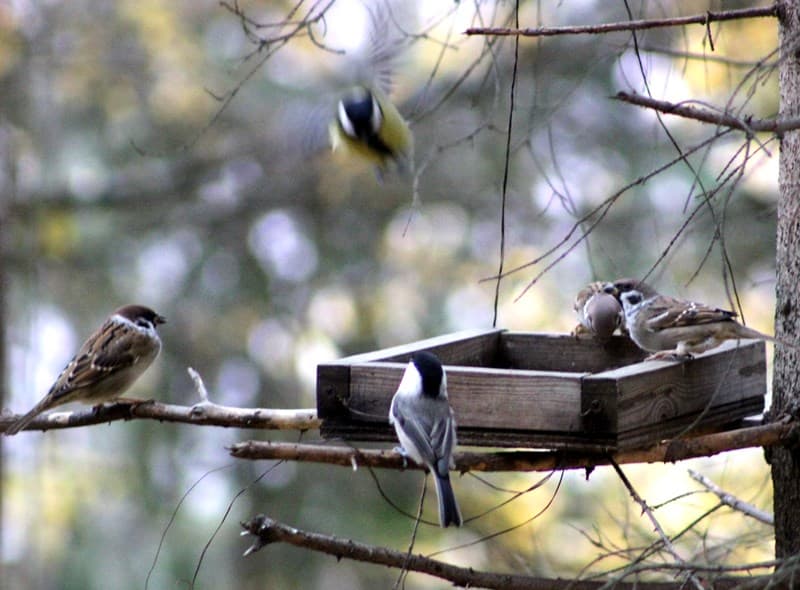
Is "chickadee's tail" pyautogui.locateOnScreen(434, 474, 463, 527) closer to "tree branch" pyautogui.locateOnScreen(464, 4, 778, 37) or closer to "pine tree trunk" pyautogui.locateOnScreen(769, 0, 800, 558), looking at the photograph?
"pine tree trunk" pyautogui.locateOnScreen(769, 0, 800, 558)

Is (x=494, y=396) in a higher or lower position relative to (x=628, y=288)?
lower

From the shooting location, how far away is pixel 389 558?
3.25m

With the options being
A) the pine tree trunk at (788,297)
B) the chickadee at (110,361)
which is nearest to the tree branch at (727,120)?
the pine tree trunk at (788,297)

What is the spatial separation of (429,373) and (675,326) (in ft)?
3.76

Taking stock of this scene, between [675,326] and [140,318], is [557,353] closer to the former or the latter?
[675,326]

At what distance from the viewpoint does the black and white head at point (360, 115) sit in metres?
6.07

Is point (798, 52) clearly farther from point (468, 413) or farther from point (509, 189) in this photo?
point (509, 189)

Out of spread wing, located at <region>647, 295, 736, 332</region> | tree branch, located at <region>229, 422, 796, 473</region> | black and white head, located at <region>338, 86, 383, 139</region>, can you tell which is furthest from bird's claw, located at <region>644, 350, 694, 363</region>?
black and white head, located at <region>338, 86, 383, 139</region>

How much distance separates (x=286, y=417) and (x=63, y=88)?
716 cm

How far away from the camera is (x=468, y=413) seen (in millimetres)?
3592

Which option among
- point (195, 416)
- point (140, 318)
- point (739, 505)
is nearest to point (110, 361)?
point (140, 318)

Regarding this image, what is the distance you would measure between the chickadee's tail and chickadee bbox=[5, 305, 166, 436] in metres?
2.28

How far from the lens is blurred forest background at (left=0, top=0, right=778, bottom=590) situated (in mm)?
9160

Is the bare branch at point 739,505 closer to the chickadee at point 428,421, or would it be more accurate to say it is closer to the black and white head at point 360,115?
the chickadee at point 428,421
